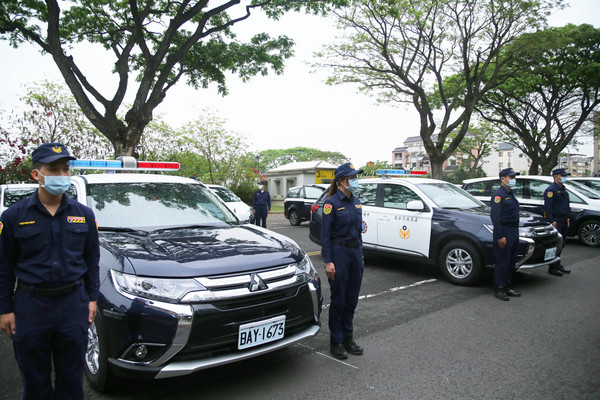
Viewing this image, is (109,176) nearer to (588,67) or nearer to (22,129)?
(22,129)

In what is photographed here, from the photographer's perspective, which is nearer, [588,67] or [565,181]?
[565,181]

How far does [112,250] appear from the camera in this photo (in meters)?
3.00

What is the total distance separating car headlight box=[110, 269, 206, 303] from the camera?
269 centimetres

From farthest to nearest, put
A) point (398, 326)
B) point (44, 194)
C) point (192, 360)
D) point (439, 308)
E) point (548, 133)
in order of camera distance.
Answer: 1. point (548, 133)
2. point (439, 308)
3. point (398, 326)
4. point (192, 360)
5. point (44, 194)

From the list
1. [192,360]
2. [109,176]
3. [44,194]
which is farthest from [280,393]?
[109,176]

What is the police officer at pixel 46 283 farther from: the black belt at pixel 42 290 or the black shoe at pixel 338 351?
the black shoe at pixel 338 351

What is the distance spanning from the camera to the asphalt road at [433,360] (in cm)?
309

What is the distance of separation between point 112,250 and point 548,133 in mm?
27209

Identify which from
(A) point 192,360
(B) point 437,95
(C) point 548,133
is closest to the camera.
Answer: (A) point 192,360

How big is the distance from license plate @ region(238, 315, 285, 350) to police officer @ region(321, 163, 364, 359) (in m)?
0.84

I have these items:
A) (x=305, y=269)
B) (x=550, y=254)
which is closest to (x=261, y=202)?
(x=550, y=254)

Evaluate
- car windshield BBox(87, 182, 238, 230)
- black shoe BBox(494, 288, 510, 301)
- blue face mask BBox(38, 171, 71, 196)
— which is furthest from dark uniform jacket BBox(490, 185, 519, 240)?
blue face mask BBox(38, 171, 71, 196)

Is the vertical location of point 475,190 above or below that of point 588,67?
below

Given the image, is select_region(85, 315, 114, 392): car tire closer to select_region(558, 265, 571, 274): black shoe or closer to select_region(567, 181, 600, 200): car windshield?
select_region(558, 265, 571, 274): black shoe
